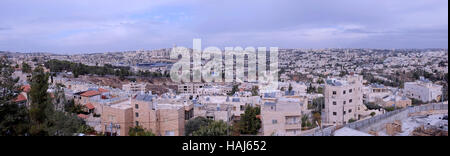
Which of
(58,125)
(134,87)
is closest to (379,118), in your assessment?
(58,125)

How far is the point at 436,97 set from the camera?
1542cm

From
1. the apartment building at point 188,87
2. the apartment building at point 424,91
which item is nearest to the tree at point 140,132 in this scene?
the apartment building at point 424,91

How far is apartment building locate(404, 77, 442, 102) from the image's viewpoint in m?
15.5

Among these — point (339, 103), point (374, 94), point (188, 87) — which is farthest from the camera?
point (188, 87)

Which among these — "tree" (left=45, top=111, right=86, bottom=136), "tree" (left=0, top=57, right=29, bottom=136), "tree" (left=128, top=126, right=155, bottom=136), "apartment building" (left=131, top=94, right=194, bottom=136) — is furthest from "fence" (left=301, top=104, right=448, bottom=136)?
"tree" (left=0, top=57, right=29, bottom=136)

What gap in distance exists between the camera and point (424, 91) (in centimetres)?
1623

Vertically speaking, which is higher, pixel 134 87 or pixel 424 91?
pixel 424 91

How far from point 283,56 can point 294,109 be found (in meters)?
42.1

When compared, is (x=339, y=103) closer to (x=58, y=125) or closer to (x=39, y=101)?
(x=58, y=125)

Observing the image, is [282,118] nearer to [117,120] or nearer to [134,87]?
[117,120]

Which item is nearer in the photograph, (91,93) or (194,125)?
(194,125)

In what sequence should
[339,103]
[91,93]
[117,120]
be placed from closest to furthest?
1. [117,120]
2. [339,103]
3. [91,93]

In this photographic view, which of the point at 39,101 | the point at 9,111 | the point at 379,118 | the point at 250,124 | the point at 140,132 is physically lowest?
the point at 250,124

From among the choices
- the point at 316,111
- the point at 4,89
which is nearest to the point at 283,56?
the point at 316,111
